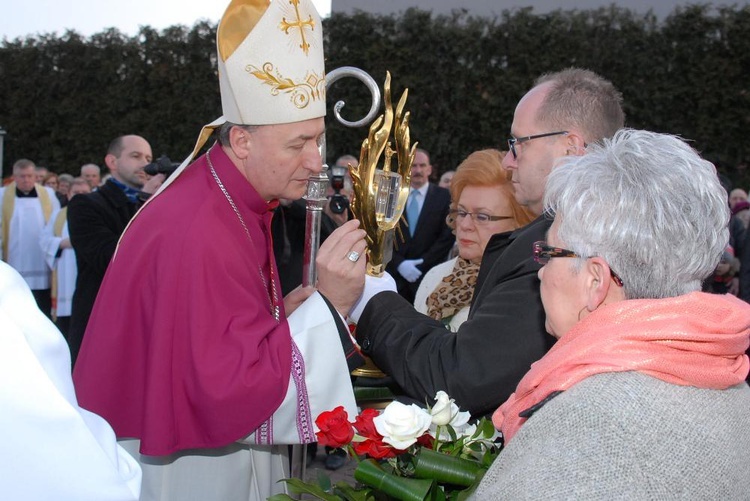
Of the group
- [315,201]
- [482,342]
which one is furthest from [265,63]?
[482,342]

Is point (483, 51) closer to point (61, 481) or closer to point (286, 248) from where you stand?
point (286, 248)

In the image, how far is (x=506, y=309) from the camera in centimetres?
217

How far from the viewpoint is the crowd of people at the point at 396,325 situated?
4.34 ft

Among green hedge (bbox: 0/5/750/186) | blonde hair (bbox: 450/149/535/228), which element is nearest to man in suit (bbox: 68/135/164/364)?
blonde hair (bbox: 450/149/535/228)

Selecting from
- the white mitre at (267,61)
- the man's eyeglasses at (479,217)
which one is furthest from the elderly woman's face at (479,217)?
the white mitre at (267,61)

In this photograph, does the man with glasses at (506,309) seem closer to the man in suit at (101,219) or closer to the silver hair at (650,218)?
the silver hair at (650,218)

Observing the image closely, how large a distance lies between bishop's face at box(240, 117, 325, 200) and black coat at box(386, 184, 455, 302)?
203 inches

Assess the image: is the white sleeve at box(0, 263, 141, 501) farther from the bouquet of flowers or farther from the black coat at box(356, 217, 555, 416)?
the black coat at box(356, 217, 555, 416)

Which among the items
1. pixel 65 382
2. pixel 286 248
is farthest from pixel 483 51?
pixel 65 382

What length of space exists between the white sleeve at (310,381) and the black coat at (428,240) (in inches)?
210

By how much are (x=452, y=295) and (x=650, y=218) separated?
6.78 feet

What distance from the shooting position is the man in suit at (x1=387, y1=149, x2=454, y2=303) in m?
7.64

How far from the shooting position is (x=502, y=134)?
1239cm

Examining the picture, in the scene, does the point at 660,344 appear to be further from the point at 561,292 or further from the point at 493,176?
the point at 493,176
